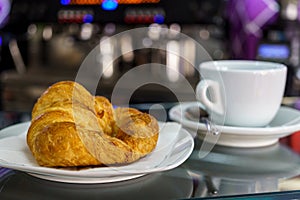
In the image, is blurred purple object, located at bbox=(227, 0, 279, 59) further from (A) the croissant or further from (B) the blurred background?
(A) the croissant

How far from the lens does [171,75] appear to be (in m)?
1.87

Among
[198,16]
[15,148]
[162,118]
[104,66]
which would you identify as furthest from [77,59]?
[15,148]

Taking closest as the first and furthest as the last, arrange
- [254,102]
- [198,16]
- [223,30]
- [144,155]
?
1. [144,155]
2. [254,102]
3. [198,16]
4. [223,30]

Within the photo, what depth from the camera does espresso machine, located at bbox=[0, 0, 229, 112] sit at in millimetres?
1819

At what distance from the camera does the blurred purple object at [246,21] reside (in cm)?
202

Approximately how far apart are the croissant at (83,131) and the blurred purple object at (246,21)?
1.62 meters

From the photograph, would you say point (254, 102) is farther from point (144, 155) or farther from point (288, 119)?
point (144, 155)

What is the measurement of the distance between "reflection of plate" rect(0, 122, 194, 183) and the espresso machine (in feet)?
4.31

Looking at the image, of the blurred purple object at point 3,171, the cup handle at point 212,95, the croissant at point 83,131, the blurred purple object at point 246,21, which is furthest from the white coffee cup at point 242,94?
the blurred purple object at point 246,21

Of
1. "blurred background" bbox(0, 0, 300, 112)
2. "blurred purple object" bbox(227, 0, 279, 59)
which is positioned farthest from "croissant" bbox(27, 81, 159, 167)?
"blurred purple object" bbox(227, 0, 279, 59)

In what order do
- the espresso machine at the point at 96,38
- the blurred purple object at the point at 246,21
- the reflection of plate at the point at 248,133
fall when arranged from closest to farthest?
the reflection of plate at the point at 248,133 < the espresso machine at the point at 96,38 < the blurred purple object at the point at 246,21

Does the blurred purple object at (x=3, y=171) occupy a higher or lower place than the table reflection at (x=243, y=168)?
lower

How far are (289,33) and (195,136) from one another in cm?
170

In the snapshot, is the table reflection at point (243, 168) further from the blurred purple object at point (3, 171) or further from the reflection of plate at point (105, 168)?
the blurred purple object at point (3, 171)
